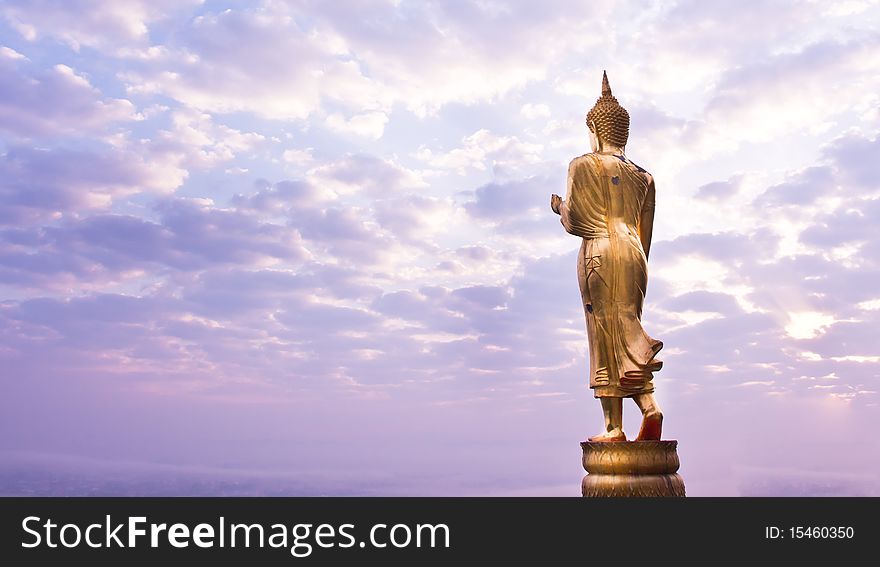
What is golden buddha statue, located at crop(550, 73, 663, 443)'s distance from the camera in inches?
447

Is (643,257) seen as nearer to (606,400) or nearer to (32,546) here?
(606,400)

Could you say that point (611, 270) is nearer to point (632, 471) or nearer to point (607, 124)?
point (607, 124)

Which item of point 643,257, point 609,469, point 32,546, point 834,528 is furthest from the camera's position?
point 643,257

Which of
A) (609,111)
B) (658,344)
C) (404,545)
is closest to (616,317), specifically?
(658,344)

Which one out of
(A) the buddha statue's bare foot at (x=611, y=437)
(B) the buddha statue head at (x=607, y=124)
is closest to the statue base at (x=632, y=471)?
(A) the buddha statue's bare foot at (x=611, y=437)

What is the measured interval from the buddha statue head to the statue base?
13.1ft

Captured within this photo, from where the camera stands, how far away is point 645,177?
40.3ft

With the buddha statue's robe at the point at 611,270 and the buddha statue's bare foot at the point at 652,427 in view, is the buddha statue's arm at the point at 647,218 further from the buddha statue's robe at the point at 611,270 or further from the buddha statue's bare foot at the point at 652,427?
the buddha statue's bare foot at the point at 652,427

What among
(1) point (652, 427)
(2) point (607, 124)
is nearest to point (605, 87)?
(2) point (607, 124)

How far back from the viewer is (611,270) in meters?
11.5

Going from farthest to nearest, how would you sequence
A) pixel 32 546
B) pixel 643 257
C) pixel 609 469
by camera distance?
pixel 643 257, pixel 609 469, pixel 32 546


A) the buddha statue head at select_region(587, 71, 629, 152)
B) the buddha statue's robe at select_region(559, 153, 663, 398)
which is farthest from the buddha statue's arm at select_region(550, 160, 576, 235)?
the buddha statue head at select_region(587, 71, 629, 152)

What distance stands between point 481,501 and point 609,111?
5.88 meters

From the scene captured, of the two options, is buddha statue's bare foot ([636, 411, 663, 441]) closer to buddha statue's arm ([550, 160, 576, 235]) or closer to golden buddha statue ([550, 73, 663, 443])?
golden buddha statue ([550, 73, 663, 443])
